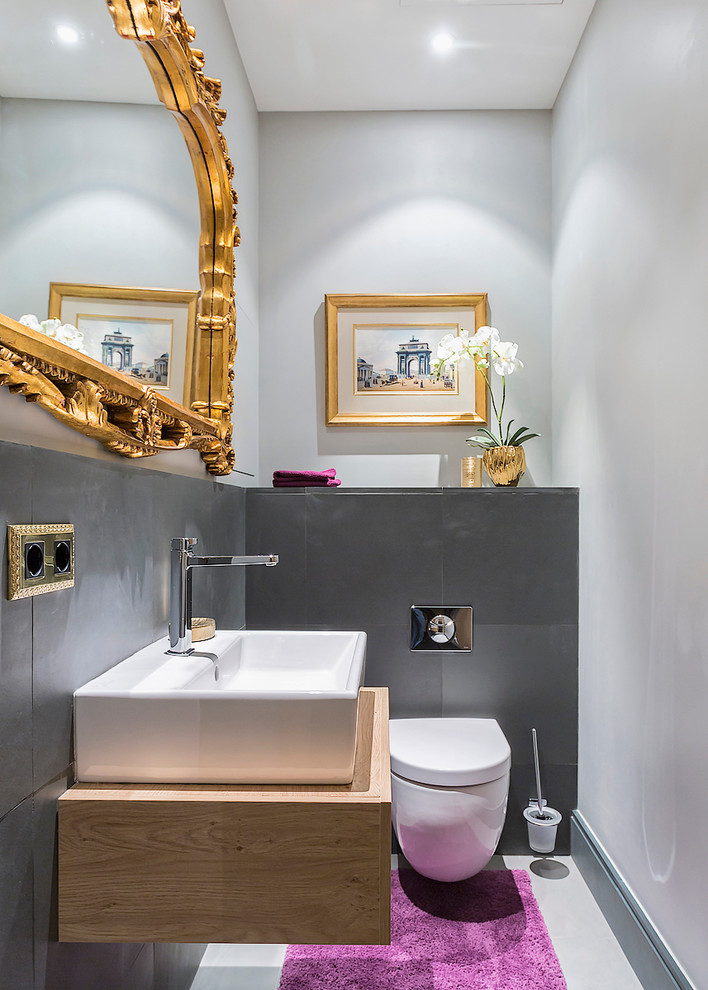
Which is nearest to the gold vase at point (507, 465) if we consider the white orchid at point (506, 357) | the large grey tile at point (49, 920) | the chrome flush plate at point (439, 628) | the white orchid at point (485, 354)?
the white orchid at point (485, 354)

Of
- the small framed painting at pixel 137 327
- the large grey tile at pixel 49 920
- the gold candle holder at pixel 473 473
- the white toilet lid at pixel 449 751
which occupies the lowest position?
the white toilet lid at pixel 449 751

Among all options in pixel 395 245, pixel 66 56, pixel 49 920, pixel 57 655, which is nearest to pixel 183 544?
pixel 57 655

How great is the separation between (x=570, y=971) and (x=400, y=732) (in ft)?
2.31

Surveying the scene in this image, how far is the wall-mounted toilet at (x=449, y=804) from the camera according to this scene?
68.9 inches

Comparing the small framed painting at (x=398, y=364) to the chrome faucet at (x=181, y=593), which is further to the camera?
the small framed painting at (x=398, y=364)

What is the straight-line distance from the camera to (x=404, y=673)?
225 cm

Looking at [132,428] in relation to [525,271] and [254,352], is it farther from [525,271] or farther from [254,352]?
[525,271]

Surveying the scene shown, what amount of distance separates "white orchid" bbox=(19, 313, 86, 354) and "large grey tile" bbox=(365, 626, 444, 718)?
4.90ft

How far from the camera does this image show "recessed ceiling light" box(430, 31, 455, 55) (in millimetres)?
2162

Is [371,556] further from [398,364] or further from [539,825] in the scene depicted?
[539,825]

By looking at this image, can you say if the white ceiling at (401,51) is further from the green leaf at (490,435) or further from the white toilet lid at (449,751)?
the white toilet lid at (449,751)

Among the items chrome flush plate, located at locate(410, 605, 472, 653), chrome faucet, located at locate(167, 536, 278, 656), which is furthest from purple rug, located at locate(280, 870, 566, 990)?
chrome faucet, located at locate(167, 536, 278, 656)

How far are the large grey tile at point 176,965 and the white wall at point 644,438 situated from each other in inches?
42.2

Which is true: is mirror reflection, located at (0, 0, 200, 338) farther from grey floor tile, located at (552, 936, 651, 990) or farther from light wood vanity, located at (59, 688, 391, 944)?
grey floor tile, located at (552, 936, 651, 990)
